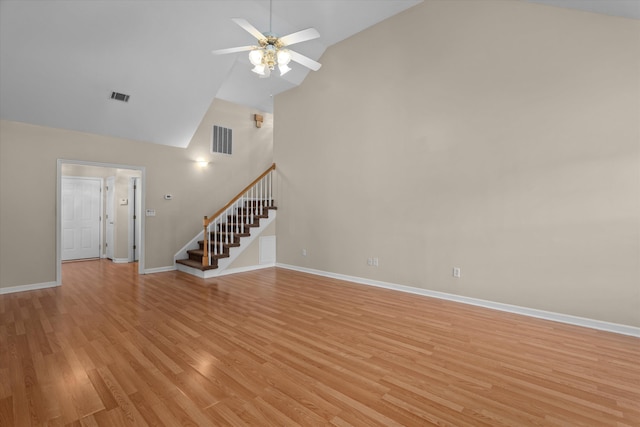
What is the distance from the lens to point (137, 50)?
4.48m

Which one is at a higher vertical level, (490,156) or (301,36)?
(301,36)

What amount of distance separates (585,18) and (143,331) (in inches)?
244

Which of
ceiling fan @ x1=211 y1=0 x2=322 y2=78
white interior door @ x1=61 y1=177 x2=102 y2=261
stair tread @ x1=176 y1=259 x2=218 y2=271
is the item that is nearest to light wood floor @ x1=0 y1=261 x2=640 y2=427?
stair tread @ x1=176 y1=259 x2=218 y2=271

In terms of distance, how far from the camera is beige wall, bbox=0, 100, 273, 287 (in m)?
4.66

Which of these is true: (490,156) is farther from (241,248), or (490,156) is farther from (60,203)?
(60,203)

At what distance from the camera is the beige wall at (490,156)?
10.8ft

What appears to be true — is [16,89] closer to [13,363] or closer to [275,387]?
[13,363]

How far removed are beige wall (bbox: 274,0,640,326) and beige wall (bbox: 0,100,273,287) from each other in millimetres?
2843

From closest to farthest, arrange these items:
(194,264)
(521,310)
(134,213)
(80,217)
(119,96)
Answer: (521,310) → (119,96) → (194,264) → (134,213) → (80,217)

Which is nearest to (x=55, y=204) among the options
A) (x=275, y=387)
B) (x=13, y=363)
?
(x=13, y=363)

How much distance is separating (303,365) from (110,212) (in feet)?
25.3

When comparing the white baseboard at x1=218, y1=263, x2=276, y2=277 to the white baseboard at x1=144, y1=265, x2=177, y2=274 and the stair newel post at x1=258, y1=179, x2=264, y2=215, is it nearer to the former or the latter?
the stair newel post at x1=258, y1=179, x2=264, y2=215

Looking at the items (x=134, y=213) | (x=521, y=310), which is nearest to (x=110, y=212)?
(x=134, y=213)

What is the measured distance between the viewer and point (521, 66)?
12.4 ft
